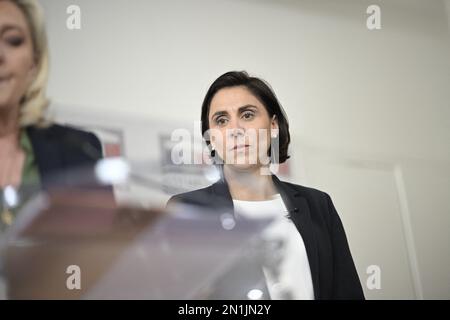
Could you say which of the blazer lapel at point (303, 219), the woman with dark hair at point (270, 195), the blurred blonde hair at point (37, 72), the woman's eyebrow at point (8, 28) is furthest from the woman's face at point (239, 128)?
the woman's eyebrow at point (8, 28)

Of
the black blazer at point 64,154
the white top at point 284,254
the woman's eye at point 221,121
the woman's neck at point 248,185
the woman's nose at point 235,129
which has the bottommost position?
the white top at point 284,254

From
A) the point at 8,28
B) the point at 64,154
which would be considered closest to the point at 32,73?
the point at 8,28

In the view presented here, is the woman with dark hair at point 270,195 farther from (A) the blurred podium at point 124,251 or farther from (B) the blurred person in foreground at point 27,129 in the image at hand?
(B) the blurred person in foreground at point 27,129

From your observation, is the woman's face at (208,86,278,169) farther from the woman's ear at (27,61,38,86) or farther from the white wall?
the woman's ear at (27,61,38,86)

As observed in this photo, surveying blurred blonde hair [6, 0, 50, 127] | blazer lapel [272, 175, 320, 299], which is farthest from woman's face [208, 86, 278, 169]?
blurred blonde hair [6, 0, 50, 127]

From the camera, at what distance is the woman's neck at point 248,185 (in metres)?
1.44

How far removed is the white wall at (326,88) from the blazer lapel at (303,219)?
0.06m

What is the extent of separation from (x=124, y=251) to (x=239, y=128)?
18.8 inches

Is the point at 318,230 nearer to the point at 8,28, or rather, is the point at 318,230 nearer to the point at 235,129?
the point at 235,129

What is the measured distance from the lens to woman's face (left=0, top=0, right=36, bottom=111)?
1336 millimetres

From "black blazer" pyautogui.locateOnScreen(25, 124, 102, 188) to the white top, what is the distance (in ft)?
1.41

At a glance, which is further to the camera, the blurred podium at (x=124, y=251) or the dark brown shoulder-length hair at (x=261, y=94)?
the dark brown shoulder-length hair at (x=261, y=94)

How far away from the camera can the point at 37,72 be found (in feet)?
4.53

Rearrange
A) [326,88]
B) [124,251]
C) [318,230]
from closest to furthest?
[124,251]
[318,230]
[326,88]
